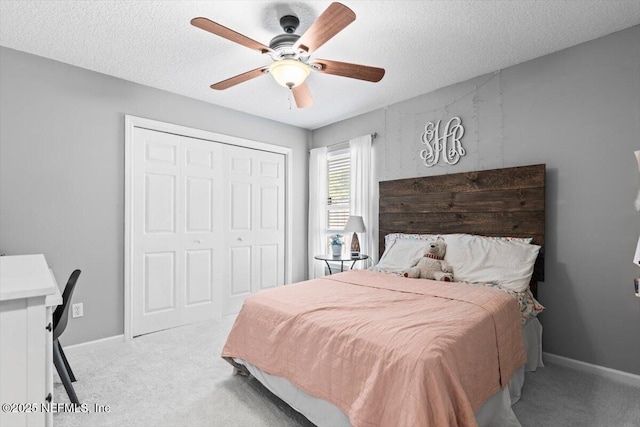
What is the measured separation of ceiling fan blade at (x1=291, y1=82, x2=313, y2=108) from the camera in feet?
8.11

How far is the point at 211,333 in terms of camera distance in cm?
335

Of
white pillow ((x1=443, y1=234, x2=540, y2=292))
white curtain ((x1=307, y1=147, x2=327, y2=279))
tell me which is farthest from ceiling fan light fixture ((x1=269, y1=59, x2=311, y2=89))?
white curtain ((x1=307, y1=147, x2=327, y2=279))

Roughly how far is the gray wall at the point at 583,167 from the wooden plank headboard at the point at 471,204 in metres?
0.12

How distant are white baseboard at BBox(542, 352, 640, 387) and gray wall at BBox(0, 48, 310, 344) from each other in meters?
3.80

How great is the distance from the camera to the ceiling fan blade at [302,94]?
97.3 inches

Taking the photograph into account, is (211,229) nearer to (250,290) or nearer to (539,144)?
(250,290)

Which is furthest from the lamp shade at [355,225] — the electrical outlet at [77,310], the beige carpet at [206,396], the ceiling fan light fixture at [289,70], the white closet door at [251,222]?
the electrical outlet at [77,310]

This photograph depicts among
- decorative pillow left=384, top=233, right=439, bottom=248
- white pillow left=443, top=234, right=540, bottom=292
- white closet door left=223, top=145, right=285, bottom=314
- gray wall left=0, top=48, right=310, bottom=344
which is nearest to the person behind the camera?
white pillow left=443, top=234, right=540, bottom=292

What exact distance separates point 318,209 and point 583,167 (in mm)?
2961

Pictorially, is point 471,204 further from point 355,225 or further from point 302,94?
point 302,94

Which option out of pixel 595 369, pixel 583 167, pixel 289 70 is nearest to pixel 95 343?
pixel 289 70

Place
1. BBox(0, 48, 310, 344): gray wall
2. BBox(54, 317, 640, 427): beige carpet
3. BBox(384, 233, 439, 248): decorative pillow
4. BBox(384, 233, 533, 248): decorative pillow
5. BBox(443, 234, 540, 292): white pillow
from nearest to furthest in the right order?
BBox(54, 317, 640, 427): beige carpet → BBox(443, 234, 540, 292): white pillow → BBox(0, 48, 310, 344): gray wall → BBox(384, 233, 533, 248): decorative pillow → BBox(384, 233, 439, 248): decorative pillow

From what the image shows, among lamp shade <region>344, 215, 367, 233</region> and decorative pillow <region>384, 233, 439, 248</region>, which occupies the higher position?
lamp shade <region>344, 215, 367, 233</region>

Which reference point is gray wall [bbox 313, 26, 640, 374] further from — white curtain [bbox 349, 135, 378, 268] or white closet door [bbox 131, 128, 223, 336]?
white closet door [bbox 131, 128, 223, 336]
